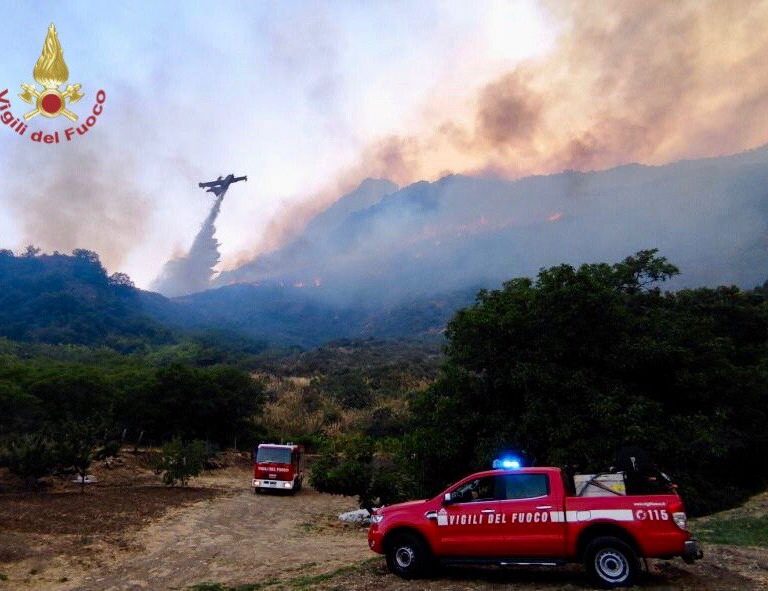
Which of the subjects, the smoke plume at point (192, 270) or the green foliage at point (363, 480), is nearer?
the green foliage at point (363, 480)

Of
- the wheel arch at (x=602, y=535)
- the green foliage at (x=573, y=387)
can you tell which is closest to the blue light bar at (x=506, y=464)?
the wheel arch at (x=602, y=535)

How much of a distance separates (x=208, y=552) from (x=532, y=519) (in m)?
9.54

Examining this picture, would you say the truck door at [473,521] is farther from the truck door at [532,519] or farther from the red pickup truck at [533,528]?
the truck door at [532,519]

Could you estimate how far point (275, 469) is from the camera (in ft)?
89.7

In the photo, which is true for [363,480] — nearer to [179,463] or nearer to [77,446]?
[179,463]

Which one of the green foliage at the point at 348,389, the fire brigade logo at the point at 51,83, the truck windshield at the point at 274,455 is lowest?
the truck windshield at the point at 274,455

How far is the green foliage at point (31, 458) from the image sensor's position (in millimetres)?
20922

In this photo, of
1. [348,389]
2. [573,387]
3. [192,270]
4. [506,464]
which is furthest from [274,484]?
[192,270]

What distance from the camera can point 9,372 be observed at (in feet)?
119

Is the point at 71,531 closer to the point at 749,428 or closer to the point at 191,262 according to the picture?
the point at 749,428

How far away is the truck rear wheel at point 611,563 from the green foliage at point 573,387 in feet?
18.8

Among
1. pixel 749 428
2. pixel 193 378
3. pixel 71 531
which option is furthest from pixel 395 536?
pixel 193 378

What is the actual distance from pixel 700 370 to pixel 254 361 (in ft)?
228

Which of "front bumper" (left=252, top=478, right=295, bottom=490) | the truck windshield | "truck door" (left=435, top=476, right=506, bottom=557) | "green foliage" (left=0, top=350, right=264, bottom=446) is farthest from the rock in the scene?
"green foliage" (left=0, top=350, right=264, bottom=446)
